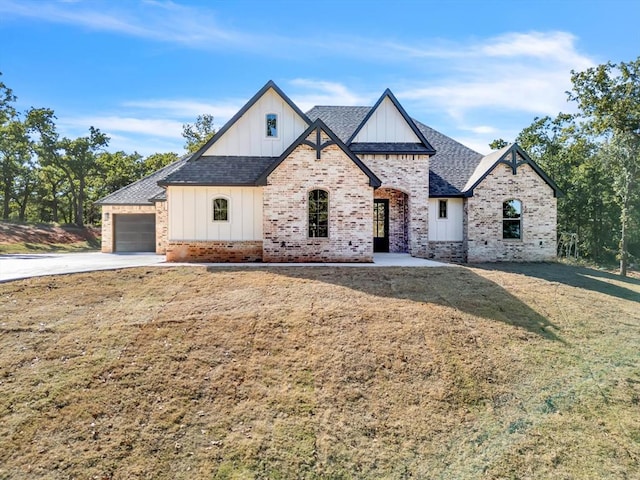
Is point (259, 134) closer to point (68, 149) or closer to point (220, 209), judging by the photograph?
point (220, 209)

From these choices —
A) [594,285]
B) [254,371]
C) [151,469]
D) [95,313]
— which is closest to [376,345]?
[254,371]

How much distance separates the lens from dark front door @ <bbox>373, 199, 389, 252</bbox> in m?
18.4

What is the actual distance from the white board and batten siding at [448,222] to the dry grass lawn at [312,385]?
8437mm

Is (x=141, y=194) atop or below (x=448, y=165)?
below

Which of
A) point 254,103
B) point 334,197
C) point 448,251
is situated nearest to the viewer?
point 334,197

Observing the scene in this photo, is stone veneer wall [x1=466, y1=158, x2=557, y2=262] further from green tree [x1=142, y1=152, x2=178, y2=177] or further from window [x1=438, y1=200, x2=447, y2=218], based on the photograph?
green tree [x1=142, y1=152, x2=178, y2=177]

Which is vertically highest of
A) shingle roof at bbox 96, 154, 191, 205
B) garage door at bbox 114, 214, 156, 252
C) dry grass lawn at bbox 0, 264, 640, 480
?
shingle roof at bbox 96, 154, 191, 205

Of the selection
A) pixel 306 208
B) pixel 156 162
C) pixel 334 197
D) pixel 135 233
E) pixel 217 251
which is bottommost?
Result: pixel 217 251

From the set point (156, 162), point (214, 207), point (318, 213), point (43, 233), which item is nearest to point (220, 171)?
point (214, 207)

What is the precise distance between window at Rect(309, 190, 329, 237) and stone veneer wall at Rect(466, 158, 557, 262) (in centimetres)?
760

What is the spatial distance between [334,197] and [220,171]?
4.75m

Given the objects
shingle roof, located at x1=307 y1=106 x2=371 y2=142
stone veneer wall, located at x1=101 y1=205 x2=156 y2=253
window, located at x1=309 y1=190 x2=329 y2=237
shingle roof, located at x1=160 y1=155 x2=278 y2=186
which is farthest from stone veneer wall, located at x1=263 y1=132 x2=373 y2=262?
stone veneer wall, located at x1=101 y1=205 x2=156 y2=253

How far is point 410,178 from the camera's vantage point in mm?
17156

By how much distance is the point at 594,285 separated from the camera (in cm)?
1276
